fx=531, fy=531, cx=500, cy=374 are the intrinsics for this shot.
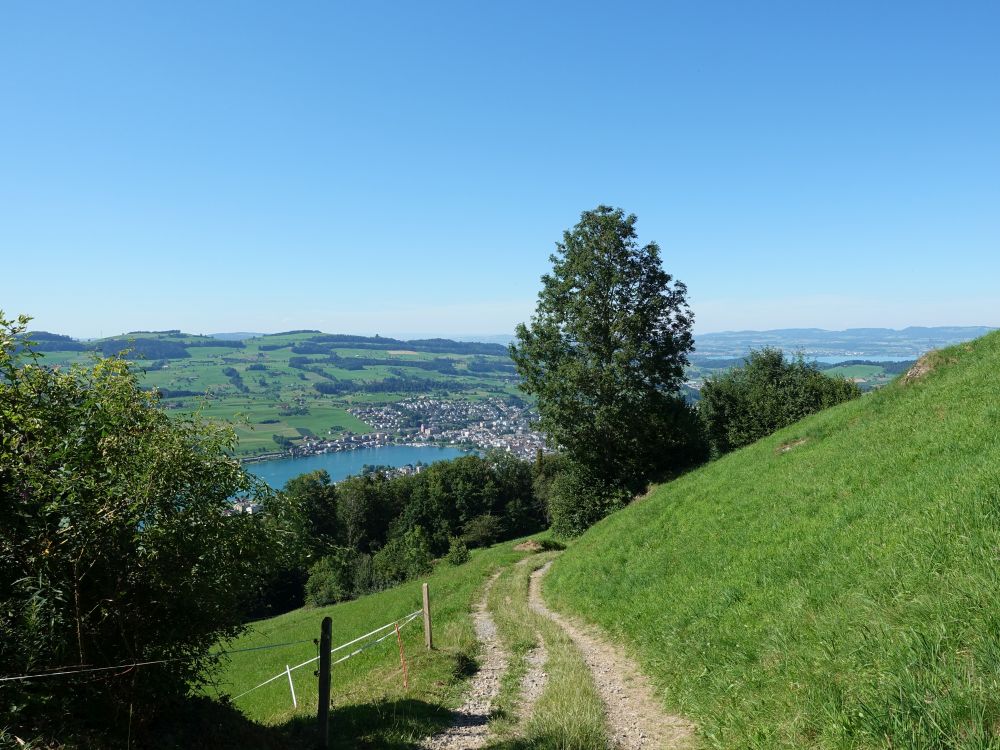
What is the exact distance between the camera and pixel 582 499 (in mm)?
34875

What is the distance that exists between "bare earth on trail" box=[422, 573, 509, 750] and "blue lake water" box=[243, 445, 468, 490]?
368 ft

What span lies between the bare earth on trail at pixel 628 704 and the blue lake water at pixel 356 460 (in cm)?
11473

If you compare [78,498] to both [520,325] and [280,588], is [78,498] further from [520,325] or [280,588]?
[280,588]

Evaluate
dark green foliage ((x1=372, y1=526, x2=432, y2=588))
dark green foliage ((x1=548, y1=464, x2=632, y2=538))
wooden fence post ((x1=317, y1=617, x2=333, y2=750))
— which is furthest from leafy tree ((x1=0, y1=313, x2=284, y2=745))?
dark green foliage ((x1=372, y1=526, x2=432, y2=588))

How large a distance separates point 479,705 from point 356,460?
15962cm

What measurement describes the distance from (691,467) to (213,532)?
96.7ft

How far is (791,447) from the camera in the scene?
70.9ft

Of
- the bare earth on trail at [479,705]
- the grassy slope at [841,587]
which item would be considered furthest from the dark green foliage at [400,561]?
the grassy slope at [841,587]

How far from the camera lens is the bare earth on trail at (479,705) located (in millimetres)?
8898

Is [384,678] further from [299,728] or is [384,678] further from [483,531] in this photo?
[483,531]

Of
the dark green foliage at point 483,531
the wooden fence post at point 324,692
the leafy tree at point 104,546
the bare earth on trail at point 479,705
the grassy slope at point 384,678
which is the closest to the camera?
the leafy tree at point 104,546

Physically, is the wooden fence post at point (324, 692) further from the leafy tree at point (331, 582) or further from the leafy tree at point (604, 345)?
the leafy tree at point (331, 582)

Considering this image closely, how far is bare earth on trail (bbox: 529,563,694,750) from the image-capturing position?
7938 millimetres

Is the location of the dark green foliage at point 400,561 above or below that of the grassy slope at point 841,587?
below
